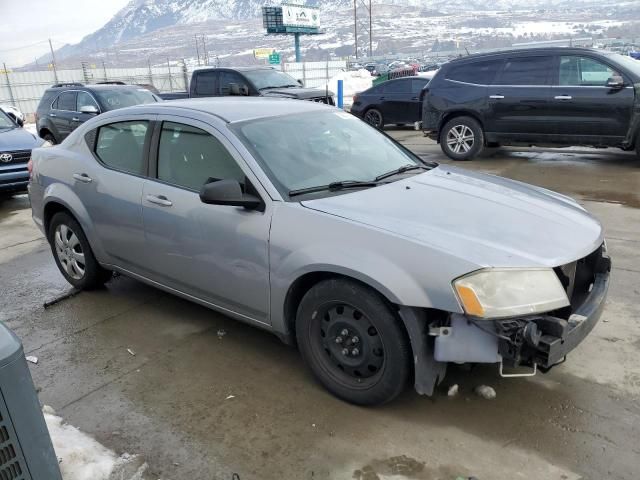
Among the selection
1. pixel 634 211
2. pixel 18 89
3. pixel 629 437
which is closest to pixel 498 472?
pixel 629 437

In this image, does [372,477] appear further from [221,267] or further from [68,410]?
[68,410]

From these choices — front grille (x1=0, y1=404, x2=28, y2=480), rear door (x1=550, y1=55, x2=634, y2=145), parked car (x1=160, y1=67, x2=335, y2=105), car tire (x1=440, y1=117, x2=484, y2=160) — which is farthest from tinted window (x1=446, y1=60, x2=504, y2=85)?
front grille (x1=0, y1=404, x2=28, y2=480)

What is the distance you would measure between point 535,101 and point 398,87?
239 inches

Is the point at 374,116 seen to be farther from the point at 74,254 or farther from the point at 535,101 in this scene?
the point at 74,254

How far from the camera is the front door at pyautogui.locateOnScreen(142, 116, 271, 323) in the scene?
10.7 ft

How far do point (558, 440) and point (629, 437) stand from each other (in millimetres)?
343

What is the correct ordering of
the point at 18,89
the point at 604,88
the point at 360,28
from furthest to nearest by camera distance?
the point at 360,28, the point at 18,89, the point at 604,88

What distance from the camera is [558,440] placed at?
9.01 ft

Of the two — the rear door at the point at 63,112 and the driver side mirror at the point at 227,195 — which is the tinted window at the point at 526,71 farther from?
the rear door at the point at 63,112

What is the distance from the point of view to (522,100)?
30.4ft

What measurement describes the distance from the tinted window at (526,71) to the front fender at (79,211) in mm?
7501

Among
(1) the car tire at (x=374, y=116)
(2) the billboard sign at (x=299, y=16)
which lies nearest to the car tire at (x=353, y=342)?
(1) the car tire at (x=374, y=116)

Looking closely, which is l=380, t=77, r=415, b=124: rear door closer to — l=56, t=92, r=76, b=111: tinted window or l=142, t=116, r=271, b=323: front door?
l=56, t=92, r=76, b=111: tinted window

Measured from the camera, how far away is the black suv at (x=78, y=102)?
39.2ft
